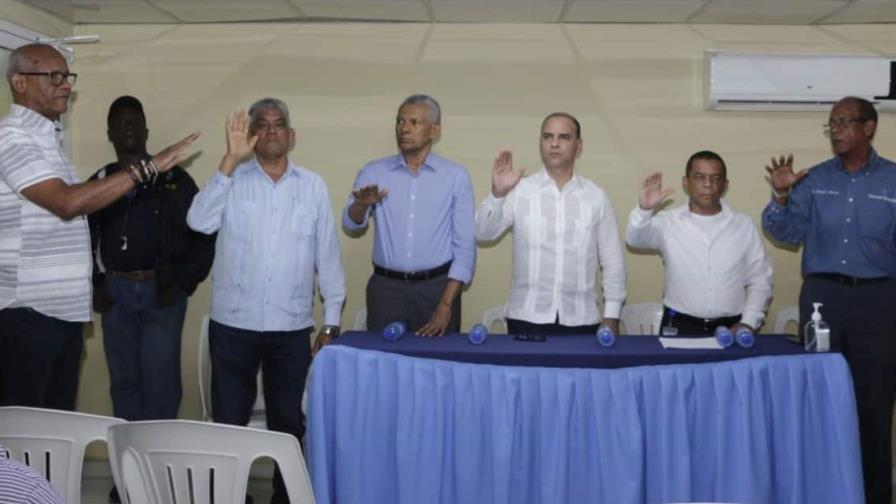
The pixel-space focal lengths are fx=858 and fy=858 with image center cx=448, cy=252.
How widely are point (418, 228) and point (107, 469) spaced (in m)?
2.32

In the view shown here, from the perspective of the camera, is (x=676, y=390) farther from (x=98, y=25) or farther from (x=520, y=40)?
(x=98, y=25)

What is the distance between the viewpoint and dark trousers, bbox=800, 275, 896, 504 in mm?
3809

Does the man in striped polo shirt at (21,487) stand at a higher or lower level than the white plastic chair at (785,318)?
higher

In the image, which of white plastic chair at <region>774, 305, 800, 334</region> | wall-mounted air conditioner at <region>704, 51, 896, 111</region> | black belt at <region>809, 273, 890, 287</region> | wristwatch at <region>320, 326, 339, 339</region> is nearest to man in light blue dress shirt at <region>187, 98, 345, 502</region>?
wristwatch at <region>320, 326, 339, 339</region>

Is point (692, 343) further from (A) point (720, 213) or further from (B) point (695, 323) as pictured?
(A) point (720, 213)

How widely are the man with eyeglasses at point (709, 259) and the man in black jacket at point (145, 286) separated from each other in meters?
2.24

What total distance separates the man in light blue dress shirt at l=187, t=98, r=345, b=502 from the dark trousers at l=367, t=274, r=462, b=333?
243mm

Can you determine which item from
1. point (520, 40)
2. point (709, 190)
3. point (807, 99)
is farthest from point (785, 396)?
point (520, 40)

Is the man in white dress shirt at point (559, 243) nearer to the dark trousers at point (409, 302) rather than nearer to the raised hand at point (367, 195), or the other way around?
the dark trousers at point (409, 302)

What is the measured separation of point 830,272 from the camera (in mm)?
3973

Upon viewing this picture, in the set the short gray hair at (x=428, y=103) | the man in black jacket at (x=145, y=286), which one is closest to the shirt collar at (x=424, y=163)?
the short gray hair at (x=428, y=103)

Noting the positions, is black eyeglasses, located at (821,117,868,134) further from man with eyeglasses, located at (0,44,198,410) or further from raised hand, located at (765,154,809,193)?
man with eyeglasses, located at (0,44,198,410)

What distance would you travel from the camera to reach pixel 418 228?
13.3ft

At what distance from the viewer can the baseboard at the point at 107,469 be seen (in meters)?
4.70
